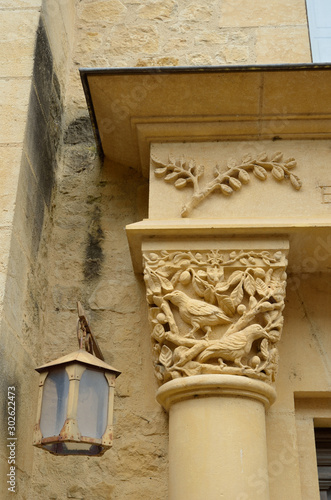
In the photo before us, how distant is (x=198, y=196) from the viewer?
294cm

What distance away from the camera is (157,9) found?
12.6 ft

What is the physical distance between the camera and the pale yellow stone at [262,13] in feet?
12.0

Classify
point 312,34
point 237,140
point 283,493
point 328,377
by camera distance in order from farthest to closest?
1. point 312,34
2. point 237,140
3. point 328,377
4. point 283,493

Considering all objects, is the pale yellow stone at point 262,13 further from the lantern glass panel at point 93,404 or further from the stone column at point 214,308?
the lantern glass panel at point 93,404

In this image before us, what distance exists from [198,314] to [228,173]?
73 cm

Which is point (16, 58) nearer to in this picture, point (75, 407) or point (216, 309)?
point (216, 309)

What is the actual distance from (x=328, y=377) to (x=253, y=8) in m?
2.18

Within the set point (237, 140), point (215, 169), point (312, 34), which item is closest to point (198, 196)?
point (215, 169)

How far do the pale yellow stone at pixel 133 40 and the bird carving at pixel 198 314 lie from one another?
5.53 ft

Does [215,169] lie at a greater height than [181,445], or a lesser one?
greater

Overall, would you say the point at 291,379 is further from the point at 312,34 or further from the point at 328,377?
the point at 312,34

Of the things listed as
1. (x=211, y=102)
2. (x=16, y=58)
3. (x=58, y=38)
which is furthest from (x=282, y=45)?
(x=16, y=58)

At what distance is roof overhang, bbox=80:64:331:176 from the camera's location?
9.54 feet

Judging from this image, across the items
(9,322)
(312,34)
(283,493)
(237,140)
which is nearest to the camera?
(9,322)
